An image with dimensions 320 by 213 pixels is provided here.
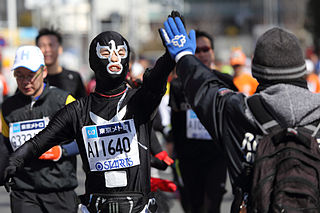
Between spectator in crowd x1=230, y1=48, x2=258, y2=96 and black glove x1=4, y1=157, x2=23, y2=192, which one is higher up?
black glove x1=4, y1=157, x2=23, y2=192

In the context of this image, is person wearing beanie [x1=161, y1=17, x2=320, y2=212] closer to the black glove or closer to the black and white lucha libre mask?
the black and white lucha libre mask

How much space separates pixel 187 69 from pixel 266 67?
0.39m

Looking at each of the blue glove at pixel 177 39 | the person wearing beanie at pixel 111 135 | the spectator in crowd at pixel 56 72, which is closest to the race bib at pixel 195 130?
the spectator in crowd at pixel 56 72

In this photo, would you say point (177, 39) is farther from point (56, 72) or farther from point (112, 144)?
point (56, 72)

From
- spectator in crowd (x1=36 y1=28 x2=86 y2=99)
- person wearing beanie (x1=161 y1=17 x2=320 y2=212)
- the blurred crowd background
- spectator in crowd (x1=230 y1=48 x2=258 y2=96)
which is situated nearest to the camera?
person wearing beanie (x1=161 y1=17 x2=320 y2=212)

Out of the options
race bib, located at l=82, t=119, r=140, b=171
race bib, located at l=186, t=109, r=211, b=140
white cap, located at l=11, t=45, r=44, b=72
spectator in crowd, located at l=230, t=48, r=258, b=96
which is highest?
white cap, located at l=11, t=45, r=44, b=72

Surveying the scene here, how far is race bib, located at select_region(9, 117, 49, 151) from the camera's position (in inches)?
205

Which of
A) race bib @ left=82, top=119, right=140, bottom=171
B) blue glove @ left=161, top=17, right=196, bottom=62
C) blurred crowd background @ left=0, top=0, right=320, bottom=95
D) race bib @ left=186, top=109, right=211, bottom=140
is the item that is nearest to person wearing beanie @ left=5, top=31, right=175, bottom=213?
race bib @ left=82, top=119, right=140, bottom=171

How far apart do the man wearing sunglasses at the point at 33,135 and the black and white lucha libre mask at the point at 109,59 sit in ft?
3.51

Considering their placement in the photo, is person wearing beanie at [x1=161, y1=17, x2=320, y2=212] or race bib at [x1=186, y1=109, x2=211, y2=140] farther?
race bib at [x1=186, y1=109, x2=211, y2=140]

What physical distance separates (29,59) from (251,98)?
8.73 ft

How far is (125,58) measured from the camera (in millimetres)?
4324

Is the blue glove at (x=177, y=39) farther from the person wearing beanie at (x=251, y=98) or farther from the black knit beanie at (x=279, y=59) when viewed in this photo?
the black knit beanie at (x=279, y=59)

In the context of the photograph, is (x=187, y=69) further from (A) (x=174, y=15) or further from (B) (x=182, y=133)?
(B) (x=182, y=133)
